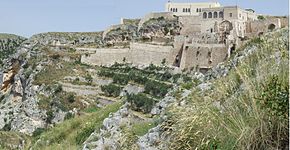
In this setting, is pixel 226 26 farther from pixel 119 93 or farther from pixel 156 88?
pixel 119 93

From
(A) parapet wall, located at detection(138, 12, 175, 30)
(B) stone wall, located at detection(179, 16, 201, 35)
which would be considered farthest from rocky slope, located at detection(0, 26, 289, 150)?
(A) parapet wall, located at detection(138, 12, 175, 30)

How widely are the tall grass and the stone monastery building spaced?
4020 centimetres

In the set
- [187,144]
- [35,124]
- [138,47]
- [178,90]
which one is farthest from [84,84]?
[187,144]

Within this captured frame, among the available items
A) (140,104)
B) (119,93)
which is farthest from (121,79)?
(140,104)

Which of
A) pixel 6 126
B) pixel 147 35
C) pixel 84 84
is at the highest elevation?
pixel 147 35

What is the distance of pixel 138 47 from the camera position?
5100cm

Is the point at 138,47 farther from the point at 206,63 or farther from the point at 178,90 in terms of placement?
the point at 178,90

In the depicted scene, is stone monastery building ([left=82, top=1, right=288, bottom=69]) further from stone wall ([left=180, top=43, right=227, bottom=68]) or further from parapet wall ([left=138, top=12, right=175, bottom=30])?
parapet wall ([left=138, top=12, right=175, bottom=30])

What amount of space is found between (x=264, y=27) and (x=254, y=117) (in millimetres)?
45180

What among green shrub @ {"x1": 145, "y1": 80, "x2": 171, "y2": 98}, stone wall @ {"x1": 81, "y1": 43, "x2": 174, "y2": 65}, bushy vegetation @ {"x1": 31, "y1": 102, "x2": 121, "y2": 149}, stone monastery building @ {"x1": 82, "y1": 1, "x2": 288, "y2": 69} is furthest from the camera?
stone wall @ {"x1": 81, "y1": 43, "x2": 174, "y2": 65}

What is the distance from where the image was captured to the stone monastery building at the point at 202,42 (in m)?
46.9

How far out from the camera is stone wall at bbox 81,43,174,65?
162 ft

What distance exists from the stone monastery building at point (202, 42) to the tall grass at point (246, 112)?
40.2 m

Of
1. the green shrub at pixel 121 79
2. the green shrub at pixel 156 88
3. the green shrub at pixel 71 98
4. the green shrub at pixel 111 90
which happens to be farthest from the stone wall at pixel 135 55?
the green shrub at pixel 71 98
